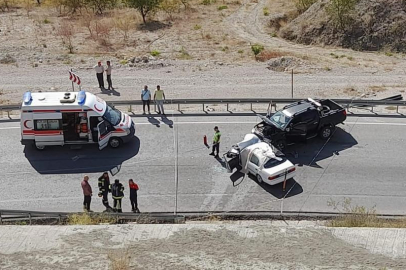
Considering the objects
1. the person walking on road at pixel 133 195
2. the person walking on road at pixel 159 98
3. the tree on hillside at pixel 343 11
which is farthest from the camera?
the tree on hillside at pixel 343 11

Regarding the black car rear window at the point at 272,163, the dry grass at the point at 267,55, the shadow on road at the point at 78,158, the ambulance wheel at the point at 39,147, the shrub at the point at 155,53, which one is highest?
the shrub at the point at 155,53

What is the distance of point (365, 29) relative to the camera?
117 feet

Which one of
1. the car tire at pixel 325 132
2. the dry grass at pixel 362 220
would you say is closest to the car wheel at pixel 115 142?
the car tire at pixel 325 132

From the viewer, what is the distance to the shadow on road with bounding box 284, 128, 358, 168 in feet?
63.9

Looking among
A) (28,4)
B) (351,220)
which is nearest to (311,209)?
(351,220)

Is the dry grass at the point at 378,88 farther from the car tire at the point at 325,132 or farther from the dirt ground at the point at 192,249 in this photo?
the dirt ground at the point at 192,249

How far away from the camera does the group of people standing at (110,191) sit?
16406mm

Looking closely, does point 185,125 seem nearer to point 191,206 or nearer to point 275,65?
point 191,206

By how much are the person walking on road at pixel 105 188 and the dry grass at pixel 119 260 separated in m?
3.82

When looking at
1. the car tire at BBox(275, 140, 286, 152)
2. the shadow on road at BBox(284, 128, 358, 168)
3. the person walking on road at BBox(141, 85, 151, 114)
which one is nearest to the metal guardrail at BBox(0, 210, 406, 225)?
the shadow on road at BBox(284, 128, 358, 168)

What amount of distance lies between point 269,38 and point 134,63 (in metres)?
11.5

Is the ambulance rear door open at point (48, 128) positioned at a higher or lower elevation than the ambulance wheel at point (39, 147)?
higher

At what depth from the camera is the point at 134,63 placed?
30.9 m

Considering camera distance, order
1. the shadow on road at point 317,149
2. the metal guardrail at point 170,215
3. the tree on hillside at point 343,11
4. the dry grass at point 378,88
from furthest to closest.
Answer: the tree on hillside at point 343,11 → the dry grass at point 378,88 → the shadow on road at point 317,149 → the metal guardrail at point 170,215
